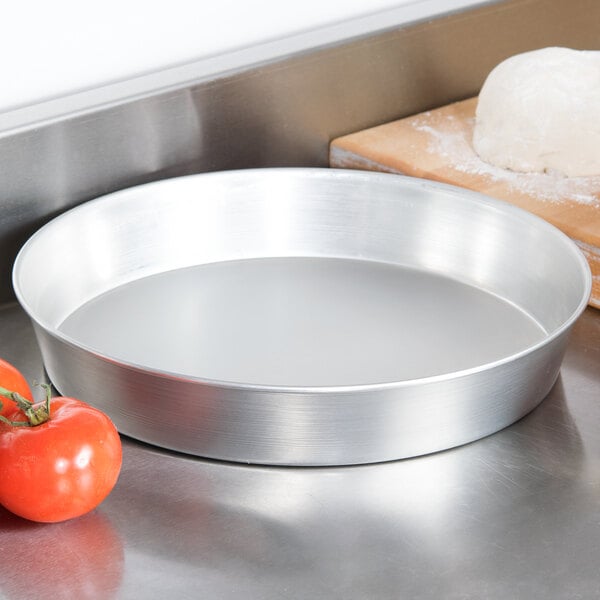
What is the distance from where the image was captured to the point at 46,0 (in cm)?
100

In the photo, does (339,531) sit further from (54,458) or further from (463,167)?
(463,167)

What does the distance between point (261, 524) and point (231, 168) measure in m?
0.53

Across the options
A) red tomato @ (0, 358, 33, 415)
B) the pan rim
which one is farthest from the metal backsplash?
red tomato @ (0, 358, 33, 415)

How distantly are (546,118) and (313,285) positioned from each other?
32cm

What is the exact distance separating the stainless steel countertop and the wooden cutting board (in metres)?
0.28

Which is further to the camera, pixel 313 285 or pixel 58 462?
pixel 313 285

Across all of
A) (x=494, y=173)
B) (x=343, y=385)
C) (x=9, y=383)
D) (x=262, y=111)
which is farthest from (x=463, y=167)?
(x=9, y=383)

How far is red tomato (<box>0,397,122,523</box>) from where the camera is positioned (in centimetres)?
65

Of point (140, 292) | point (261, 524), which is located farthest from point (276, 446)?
point (140, 292)

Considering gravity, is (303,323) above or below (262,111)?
below

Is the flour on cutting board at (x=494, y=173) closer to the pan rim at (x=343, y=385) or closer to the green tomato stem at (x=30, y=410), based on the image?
the pan rim at (x=343, y=385)

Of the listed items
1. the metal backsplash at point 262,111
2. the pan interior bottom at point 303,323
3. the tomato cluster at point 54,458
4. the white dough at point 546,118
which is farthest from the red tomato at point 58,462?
the white dough at point 546,118

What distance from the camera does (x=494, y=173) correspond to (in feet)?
3.72

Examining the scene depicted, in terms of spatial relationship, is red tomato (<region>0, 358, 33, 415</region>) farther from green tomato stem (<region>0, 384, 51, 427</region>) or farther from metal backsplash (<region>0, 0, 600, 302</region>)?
metal backsplash (<region>0, 0, 600, 302</region>)
